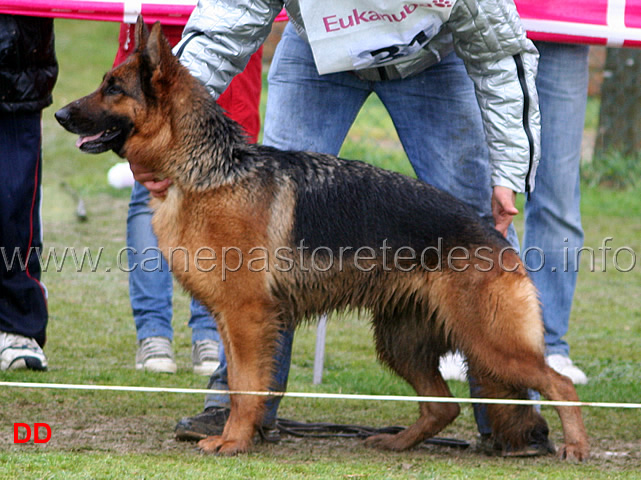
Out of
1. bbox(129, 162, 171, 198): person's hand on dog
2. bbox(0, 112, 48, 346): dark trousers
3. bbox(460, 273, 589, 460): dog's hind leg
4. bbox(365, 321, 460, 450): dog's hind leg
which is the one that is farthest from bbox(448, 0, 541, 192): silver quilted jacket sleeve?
bbox(0, 112, 48, 346): dark trousers

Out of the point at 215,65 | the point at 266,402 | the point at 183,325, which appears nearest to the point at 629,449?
the point at 266,402

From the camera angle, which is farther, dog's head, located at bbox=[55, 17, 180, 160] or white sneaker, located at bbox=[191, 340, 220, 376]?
white sneaker, located at bbox=[191, 340, 220, 376]

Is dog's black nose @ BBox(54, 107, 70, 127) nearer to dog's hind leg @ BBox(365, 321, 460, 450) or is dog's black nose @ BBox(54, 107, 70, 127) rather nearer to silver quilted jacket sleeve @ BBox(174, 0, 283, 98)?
silver quilted jacket sleeve @ BBox(174, 0, 283, 98)

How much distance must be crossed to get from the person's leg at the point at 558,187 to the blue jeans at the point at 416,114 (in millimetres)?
853

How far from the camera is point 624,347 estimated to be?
5.78 metres

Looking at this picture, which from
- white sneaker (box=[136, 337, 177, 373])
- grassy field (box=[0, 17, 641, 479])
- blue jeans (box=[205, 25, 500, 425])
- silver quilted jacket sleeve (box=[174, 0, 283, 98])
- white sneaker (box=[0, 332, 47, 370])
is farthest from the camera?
white sneaker (box=[136, 337, 177, 373])

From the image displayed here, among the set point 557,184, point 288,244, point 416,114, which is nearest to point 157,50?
point 288,244

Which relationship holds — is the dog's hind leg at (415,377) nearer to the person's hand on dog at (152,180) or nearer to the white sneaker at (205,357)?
the person's hand on dog at (152,180)

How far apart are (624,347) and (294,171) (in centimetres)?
306

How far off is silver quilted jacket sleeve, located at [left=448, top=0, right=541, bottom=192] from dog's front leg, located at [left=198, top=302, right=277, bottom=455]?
1.15m

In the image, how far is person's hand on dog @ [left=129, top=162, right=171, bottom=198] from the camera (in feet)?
12.1

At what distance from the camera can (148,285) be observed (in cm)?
517

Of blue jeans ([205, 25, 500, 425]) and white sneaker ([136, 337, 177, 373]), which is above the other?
blue jeans ([205, 25, 500, 425])

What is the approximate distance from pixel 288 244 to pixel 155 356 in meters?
1.71
